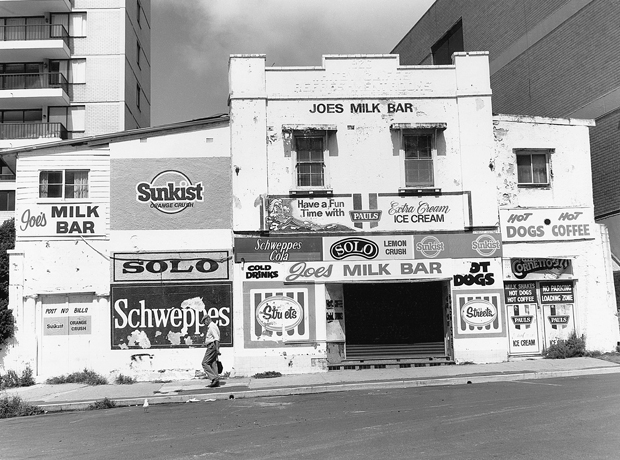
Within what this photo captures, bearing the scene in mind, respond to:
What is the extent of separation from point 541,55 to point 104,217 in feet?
60.0

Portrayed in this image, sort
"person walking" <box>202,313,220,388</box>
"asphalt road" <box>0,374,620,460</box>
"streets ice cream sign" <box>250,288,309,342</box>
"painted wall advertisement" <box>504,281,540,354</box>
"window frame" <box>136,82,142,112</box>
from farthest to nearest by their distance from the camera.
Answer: "window frame" <box>136,82,142,112</box> < "painted wall advertisement" <box>504,281,540,354</box> < "streets ice cream sign" <box>250,288,309,342</box> < "person walking" <box>202,313,220,388</box> < "asphalt road" <box>0,374,620,460</box>

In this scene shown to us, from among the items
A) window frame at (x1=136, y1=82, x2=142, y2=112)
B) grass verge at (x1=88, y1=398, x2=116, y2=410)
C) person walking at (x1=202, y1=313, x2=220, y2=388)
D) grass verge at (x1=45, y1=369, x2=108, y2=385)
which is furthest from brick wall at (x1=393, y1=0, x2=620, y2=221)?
window frame at (x1=136, y1=82, x2=142, y2=112)

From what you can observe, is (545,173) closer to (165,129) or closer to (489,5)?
(165,129)

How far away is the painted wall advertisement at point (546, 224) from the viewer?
17.6 m

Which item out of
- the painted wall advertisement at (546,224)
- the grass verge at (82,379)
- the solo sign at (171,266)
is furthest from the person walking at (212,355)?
the painted wall advertisement at (546,224)

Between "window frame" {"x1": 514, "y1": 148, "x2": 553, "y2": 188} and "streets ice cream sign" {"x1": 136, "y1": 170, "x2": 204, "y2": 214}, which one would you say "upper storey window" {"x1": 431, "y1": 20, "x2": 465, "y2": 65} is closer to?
"window frame" {"x1": 514, "y1": 148, "x2": 553, "y2": 188}

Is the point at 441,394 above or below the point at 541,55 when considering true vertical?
below

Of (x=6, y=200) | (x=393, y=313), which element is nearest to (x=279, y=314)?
(x=393, y=313)

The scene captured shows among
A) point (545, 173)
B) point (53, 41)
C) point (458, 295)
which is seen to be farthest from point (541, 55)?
point (53, 41)

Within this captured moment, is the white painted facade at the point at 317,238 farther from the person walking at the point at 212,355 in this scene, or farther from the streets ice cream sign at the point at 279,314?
the person walking at the point at 212,355

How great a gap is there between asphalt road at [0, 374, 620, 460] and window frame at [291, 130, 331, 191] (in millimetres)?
6287

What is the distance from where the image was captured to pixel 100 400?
13.4 metres

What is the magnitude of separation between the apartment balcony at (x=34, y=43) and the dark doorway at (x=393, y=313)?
2726 cm

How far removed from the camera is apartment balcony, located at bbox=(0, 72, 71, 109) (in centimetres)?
3631
